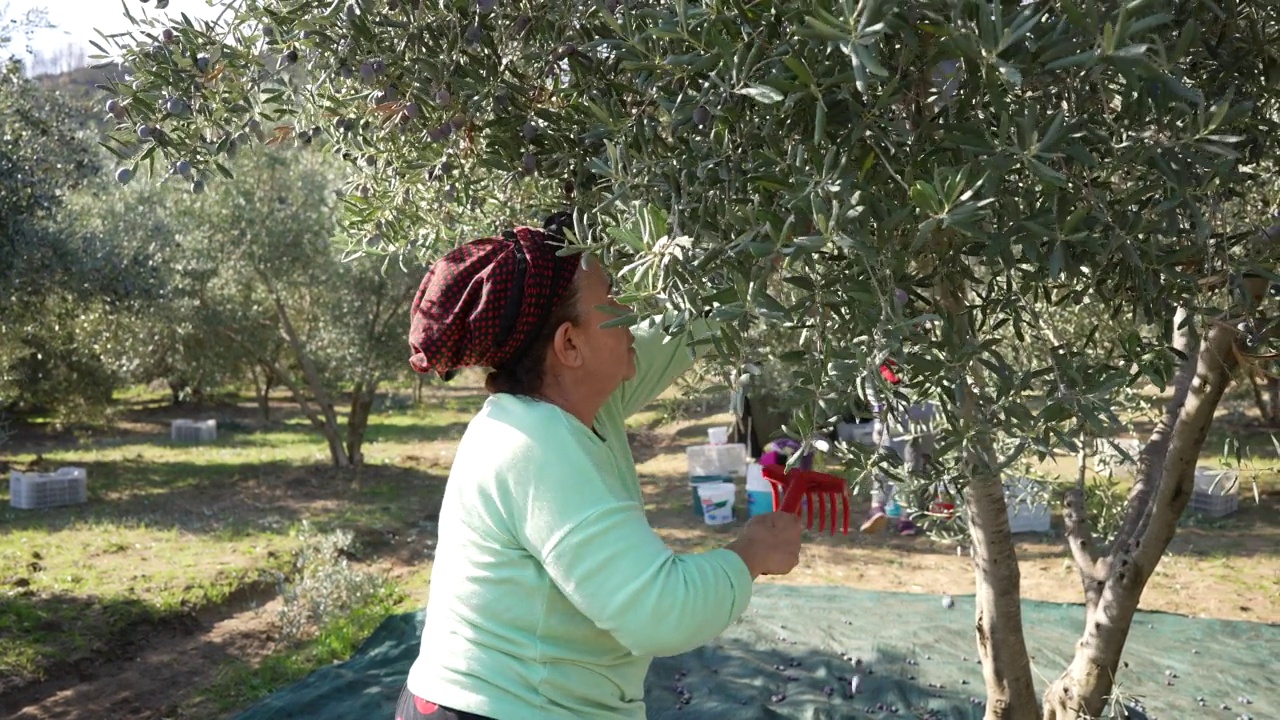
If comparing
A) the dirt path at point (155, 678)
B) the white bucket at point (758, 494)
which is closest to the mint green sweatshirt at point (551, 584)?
the dirt path at point (155, 678)

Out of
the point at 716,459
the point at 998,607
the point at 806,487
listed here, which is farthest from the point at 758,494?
the point at 806,487

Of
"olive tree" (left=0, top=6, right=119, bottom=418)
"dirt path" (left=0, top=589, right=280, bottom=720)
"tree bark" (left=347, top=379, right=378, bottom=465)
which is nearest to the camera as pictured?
"dirt path" (left=0, top=589, right=280, bottom=720)

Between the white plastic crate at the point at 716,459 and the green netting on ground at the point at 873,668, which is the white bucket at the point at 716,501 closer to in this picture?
the white plastic crate at the point at 716,459

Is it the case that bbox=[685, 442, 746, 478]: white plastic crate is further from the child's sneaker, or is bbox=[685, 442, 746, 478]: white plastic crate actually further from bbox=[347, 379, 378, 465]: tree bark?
the child's sneaker

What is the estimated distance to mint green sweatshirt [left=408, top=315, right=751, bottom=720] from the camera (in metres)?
1.97

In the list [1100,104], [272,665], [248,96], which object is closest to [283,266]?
[272,665]

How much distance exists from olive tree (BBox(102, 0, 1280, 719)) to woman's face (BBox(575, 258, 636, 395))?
0.14 metres

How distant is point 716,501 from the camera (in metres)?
11.9

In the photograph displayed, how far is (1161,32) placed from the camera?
1866 millimetres

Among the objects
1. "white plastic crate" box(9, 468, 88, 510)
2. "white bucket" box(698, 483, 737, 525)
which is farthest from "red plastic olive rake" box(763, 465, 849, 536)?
"white plastic crate" box(9, 468, 88, 510)

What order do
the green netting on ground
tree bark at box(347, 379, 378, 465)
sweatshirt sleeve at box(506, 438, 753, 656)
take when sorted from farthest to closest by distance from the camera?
tree bark at box(347, 379, 378, 465) → the green netting on ground → sweatshirt sleeve at box(506, 438, 753, 656)

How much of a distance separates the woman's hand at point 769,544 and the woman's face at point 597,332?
428 millimetres

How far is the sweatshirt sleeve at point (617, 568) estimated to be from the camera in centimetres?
196

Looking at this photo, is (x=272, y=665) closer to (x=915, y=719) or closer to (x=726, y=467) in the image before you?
(x=915, y=719)
